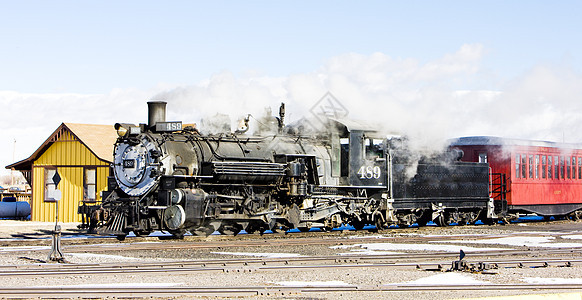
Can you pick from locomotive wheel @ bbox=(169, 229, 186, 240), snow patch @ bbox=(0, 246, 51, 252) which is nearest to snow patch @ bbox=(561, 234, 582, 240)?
locomotive wheel @ bbox=(169, 229, 186, 240)

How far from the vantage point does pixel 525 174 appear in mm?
28625

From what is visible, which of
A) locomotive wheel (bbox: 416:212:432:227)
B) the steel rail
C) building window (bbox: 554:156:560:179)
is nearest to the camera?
the steel rail

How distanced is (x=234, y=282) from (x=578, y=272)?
228 inches

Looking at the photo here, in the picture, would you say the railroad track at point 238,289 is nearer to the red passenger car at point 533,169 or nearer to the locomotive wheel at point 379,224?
the locomotive wheel at point 379,224

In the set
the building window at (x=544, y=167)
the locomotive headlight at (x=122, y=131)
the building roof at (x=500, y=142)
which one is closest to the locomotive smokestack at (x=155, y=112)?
the locomotive headlight at (x=122, y=131)

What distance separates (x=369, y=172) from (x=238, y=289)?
13106 millimetres

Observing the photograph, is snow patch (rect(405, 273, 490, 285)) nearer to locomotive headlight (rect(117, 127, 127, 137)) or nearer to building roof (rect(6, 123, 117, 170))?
locomotive headlight (rect(117, 127, 127, 137))

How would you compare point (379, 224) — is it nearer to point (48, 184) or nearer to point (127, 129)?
point (127, 129)

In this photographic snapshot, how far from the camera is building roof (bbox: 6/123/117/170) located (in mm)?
29855

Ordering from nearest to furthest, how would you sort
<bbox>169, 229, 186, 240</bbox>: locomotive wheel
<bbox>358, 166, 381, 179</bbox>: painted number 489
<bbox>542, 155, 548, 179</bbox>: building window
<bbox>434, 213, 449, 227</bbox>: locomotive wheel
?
<bbox>169, 229, 186, 240</bbox>: locomotive wheel → <bbox>358, 166, 381, 179</bbox>: painted number 489 → <bbox>434, 213, 449, 227</bbox>: locomotive wheel → <bbox>542, 155, 548, 179</bbox>: building window

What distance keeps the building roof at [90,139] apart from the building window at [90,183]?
3.08 feet

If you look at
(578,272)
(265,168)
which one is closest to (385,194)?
(265,168)

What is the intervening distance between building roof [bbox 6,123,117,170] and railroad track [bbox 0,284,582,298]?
19.2 meters

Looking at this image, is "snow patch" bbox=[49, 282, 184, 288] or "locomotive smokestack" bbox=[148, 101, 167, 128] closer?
"snow patch" bbox=[49, 282, 184, 288]
